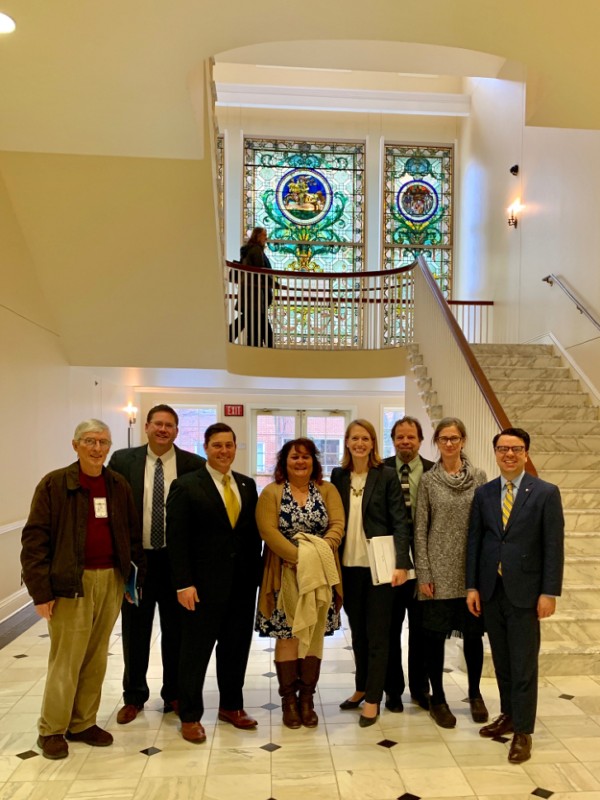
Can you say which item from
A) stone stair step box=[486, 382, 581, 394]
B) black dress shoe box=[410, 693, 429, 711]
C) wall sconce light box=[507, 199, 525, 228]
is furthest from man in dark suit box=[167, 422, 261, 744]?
wall sconce light box=[507, 199, 525, 228]

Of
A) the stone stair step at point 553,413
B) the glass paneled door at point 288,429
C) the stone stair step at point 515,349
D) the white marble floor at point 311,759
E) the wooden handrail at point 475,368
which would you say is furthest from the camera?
the glass paneled door at point 288,429

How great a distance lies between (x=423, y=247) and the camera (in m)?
12.0

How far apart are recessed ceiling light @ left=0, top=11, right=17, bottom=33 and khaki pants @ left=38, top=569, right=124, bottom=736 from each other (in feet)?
8.05

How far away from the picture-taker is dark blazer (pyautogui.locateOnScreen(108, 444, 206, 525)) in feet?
11.1

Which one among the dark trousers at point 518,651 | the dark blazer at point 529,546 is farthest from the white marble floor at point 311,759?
the dark blazer at point 529,546

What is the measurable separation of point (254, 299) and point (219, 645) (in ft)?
16.9

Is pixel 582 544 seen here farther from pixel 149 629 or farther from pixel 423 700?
pixel 149 629

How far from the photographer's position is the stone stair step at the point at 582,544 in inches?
187

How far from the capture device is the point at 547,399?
662cm

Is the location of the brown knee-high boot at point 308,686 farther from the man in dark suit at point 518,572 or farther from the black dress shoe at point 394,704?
the man in dark suit at point 518,572

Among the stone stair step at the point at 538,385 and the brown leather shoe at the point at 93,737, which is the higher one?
the stone stair step at the point at 538,385

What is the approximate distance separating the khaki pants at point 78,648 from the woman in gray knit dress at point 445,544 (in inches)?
58.5

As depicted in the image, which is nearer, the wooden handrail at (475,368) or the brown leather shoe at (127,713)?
the brown leather shoe at (127,713)

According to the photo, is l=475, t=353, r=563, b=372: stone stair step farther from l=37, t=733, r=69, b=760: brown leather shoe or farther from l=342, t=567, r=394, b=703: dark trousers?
l=37, t=733, r=69, b=760: brown leather shoe
